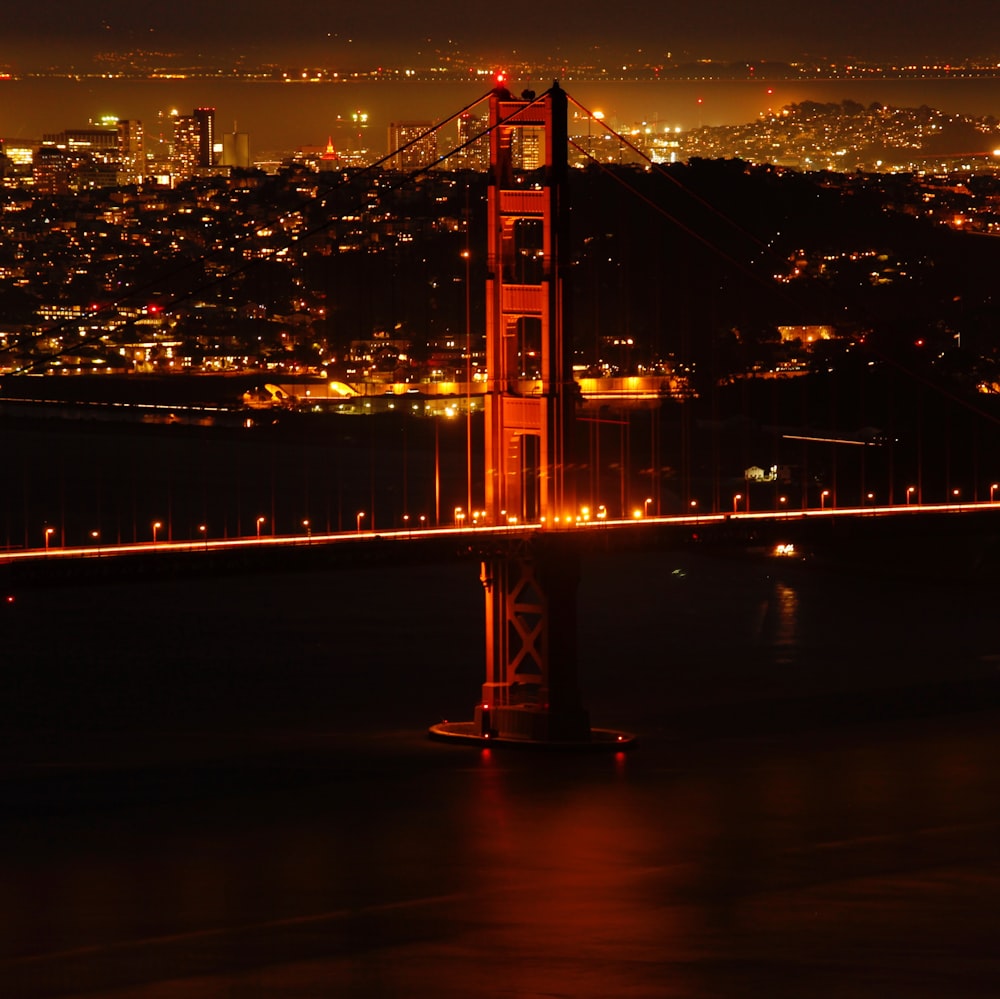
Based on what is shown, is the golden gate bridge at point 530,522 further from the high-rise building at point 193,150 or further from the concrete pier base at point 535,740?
the high-rise building at point 193,150

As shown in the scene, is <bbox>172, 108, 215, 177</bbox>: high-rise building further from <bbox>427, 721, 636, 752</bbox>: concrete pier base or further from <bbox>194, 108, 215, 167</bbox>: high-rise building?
<bbox>427, 721, 636, 752</bbox>: concrete pier base

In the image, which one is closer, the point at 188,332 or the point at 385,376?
the point at 385,376

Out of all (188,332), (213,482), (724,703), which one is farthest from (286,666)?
(188,332)

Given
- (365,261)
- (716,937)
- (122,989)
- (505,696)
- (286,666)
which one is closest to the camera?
(122,989)

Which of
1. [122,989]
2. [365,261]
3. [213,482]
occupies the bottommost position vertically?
[122,989]

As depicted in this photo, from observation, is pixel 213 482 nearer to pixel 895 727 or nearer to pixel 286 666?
pixel 286 666

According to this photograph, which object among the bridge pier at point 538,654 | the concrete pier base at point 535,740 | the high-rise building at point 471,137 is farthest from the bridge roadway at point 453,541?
the high-rise building at point 471,137
